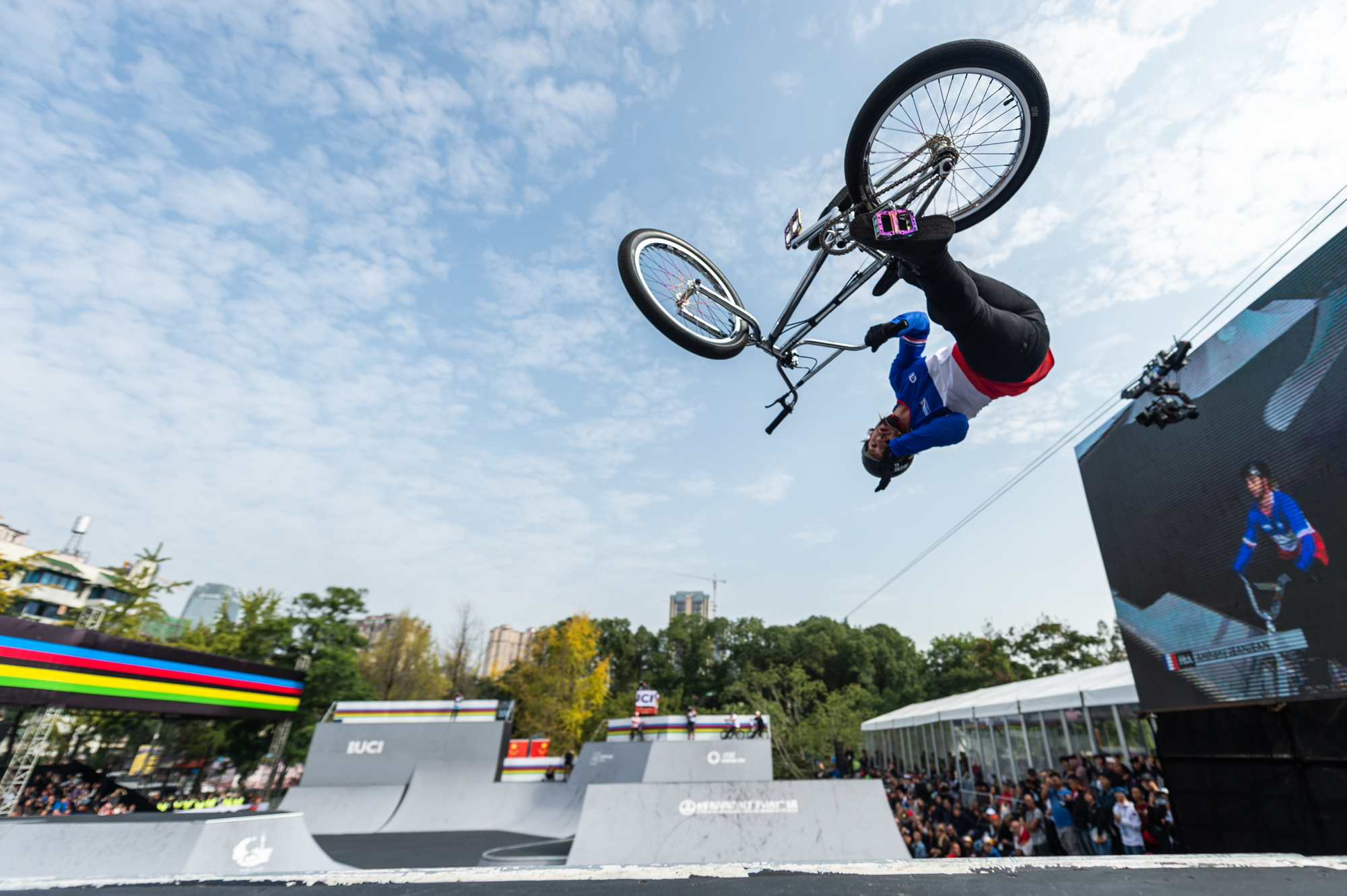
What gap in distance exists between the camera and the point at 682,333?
4.98 metres

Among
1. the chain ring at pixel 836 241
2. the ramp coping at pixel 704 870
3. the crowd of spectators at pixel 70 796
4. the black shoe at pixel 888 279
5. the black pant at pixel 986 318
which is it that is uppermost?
the chain ring at pixel 836 241

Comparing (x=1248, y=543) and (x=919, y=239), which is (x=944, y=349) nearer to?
(x=919, y=239)

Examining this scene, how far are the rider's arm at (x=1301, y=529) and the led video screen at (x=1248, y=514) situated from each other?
0.8 inches

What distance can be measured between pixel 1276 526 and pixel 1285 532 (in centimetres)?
16

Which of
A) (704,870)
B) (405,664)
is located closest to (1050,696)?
(704,870)

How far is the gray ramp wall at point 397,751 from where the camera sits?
19.2m

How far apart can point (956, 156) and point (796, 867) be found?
14.9ft

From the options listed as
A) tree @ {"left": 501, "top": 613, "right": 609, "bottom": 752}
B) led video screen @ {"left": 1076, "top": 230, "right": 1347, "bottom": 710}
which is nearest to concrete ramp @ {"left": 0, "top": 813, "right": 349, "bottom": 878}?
led video screen @ {"left": 1076, "top": 230, "right": 1347, "bottom": 710}

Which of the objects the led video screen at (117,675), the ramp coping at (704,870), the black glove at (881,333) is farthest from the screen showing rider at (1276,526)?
the led video screen at (117,675)

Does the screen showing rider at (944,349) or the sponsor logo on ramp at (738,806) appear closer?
the screen showing rider at (944,349)

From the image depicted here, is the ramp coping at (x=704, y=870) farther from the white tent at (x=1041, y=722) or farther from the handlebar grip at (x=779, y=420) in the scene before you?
the white tent at (x=1041, y=722)

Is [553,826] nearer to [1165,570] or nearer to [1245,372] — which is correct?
[1165,570]

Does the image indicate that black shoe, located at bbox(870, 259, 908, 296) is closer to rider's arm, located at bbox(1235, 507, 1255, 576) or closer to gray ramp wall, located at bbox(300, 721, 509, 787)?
rider's arm, located at bbox(1235, 507, 1255, 576)

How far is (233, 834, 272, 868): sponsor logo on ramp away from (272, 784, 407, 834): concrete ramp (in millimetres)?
10681
